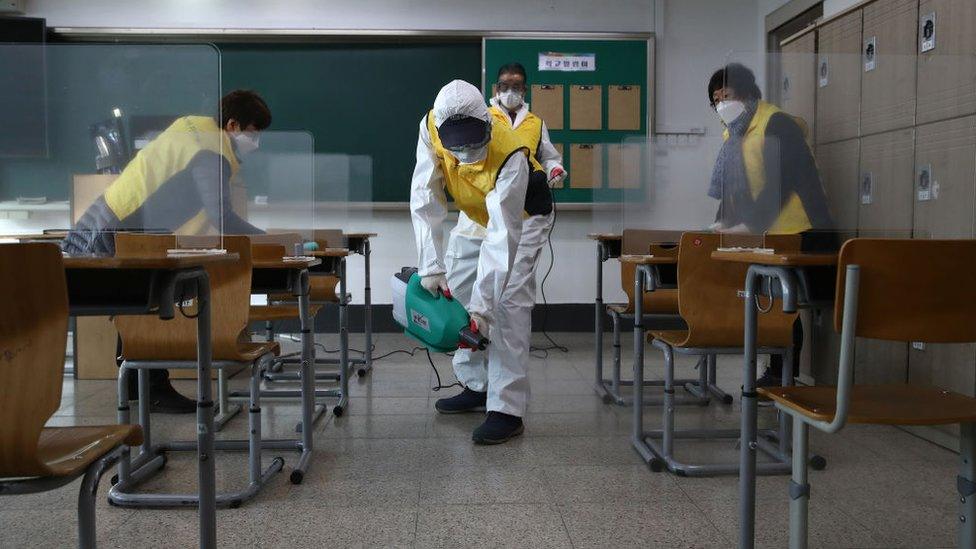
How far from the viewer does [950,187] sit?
2328mm

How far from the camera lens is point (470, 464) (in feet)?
7.96

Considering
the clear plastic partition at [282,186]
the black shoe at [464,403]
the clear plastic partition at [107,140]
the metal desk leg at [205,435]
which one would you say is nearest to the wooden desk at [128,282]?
the metal desk leg at [205,435]

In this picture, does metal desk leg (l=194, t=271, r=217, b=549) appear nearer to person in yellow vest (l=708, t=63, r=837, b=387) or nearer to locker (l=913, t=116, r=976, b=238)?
person in yellow vest (l=708, t=63, r=837, b=387)

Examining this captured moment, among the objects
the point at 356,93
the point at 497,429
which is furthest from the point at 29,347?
the point at 356,93

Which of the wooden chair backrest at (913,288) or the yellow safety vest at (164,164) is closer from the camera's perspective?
the wooden chair backrest at (913,288)

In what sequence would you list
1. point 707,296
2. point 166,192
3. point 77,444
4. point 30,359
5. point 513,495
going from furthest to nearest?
point 707,296, point 513,495, point 166,192, point 77,444, point 30,359

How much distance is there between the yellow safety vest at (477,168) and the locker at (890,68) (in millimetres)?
1322

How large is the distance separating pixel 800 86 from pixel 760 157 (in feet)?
1.21

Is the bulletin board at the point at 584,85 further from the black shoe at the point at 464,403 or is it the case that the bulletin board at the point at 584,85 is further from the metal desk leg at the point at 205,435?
the metal desk leg at the point at 205,435

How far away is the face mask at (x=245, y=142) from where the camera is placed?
2.90 meters

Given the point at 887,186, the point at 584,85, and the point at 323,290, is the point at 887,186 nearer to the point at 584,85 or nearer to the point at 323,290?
the point at 323,290

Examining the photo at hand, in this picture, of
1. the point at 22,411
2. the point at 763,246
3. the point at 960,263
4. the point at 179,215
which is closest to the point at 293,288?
the point at 179,215

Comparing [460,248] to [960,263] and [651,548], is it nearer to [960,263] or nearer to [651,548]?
[651,548]

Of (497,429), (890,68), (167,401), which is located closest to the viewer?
(890,68)
